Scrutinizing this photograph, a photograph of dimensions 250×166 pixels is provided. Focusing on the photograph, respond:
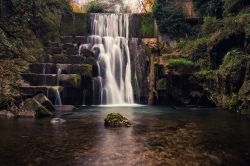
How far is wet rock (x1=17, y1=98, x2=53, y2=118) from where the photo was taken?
2056 centimetres

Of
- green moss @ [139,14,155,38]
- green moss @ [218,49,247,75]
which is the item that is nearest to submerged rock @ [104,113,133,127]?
green moss @ [218,49,247,75]

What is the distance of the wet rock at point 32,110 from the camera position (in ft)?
67.5

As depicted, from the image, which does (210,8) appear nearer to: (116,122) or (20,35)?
(20,35)

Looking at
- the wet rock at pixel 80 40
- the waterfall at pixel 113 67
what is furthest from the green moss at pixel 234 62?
the wet rock at pixel 80 40

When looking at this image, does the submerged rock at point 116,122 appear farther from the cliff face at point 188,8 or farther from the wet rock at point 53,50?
the cliff face at point 188,8

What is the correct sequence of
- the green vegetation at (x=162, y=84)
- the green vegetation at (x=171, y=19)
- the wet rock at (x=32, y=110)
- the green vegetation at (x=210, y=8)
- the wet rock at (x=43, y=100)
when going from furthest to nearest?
the green vegetation at (x=171, y=19) → the green vegetation at (x=210, y=8) → the green vegetation at (x=162, y=84) → the wet rock at (x=43, y=100) → the wet rock at (x=32, y=110)

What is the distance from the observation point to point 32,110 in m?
20.8

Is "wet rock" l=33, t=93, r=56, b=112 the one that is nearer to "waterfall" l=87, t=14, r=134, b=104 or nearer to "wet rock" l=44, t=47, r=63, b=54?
"waterfall" l=87, t=14, r=134, b=104

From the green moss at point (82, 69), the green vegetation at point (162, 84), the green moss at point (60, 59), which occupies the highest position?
the green moss at point (60, 59)

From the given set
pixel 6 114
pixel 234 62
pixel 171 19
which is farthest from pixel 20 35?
pixel 234 62

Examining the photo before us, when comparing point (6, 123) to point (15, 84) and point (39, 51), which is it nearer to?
point (15, 84)

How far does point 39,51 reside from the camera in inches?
1292

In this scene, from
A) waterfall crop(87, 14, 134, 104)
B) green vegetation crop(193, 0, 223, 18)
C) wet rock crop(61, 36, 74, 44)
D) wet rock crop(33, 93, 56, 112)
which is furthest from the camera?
wet rock crop(61, 36, 74, 44)

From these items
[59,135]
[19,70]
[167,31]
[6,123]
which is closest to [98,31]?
[167,31]
